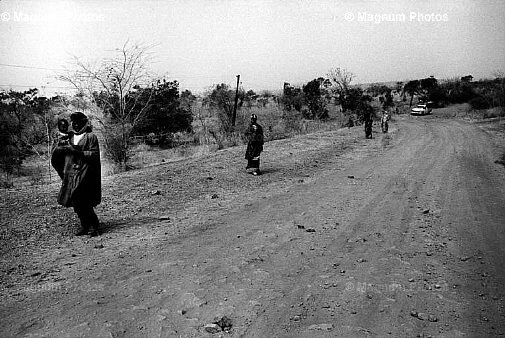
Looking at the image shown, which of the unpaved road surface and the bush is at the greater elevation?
the bush

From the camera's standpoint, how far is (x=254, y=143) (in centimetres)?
1058

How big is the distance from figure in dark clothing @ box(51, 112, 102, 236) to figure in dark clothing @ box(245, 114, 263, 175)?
539 cm

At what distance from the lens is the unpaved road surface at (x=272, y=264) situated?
11.5 feet

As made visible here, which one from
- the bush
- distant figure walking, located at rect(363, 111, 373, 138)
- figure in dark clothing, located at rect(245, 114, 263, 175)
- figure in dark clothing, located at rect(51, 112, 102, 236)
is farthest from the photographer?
the bush

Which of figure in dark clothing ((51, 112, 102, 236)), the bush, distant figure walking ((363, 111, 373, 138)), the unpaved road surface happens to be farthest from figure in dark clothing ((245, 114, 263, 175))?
the bush

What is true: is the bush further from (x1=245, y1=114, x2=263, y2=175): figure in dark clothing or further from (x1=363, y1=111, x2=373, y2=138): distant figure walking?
(x1=245, y1=114, x2=263, y2=175): figure in dark clothing

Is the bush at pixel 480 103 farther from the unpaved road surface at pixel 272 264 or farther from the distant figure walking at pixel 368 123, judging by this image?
the unpaved road surface at pixel 272 264

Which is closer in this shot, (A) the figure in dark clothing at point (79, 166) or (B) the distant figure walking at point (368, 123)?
(A) the figure in dark clothing at point (79, 166)

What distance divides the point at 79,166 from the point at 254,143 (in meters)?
5.67

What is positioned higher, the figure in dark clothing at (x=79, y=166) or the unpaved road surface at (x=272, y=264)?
the figure in dark clothing at (x=79, y=166)

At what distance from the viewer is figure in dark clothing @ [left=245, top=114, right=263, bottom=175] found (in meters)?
10.5

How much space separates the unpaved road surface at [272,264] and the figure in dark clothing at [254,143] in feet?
5.05

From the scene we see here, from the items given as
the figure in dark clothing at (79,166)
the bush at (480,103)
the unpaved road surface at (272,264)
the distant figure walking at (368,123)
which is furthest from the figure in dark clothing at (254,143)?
the bush at (480,103)

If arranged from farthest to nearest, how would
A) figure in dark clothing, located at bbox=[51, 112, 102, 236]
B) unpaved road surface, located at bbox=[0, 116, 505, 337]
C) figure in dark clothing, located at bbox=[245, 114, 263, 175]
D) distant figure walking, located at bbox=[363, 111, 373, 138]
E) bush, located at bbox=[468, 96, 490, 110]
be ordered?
bush, located at bbox=[468, 96, 490, 110] → distant figure walking, located at bbox=[363, 111, 373, 138] → figure in dark clothing, located at bbox=[245, 114, 263, 175] → figure in dark clothing, located at bbox=[51, 112, 102, 236] → unpaved road surface, located at bbox=[0, 116, 505, 337]
